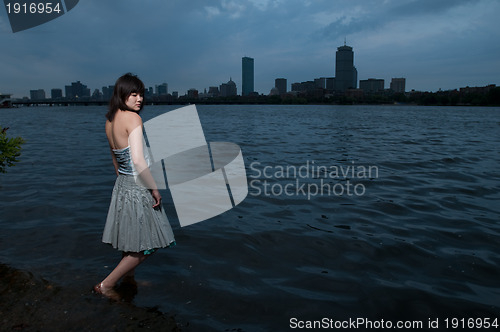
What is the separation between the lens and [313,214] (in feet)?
26.7

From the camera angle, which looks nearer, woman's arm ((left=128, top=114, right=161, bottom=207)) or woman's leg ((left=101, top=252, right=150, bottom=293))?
woman's arm ((left=128, top=114, right=161, bottom=207))

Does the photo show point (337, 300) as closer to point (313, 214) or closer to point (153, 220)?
point (153, 220)

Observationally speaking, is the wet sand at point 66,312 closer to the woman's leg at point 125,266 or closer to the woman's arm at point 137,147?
the woman's leg at point 125,266

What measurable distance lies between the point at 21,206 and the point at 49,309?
513 centimetres

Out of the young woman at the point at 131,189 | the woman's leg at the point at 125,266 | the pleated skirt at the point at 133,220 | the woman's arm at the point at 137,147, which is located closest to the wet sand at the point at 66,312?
the woman's leg at the point at 125,266

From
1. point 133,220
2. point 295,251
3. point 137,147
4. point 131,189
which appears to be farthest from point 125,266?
point 295,251

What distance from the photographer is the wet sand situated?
152 inches

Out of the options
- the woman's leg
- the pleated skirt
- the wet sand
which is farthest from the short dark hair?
the wet sand

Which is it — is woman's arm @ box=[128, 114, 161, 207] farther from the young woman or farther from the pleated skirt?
the pleated skirt

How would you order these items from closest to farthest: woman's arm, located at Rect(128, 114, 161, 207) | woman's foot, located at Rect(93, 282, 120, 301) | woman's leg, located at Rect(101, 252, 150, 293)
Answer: woman's arm, located at Rect(128, 114, 161, 207)
woman's leg, located at Rect(101, 252, 150, 293)
woman's foot, located at Rect(93, 282, 120, 301)

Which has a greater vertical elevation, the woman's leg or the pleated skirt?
the pleated skirt

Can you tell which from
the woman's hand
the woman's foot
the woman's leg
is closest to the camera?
the woman's hand

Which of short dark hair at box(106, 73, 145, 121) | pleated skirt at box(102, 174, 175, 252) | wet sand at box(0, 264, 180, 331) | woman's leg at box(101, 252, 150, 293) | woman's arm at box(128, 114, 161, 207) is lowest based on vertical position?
wet sand at box(0, 264, 180, 331)

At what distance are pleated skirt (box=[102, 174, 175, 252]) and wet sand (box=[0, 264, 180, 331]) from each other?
2.56 ft
